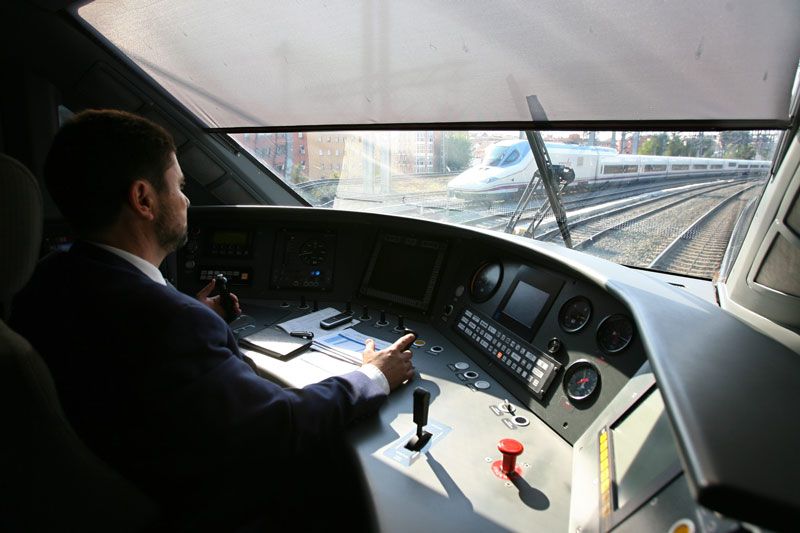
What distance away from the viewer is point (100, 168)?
102 cm

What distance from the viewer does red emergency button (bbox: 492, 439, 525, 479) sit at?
0.96 meters

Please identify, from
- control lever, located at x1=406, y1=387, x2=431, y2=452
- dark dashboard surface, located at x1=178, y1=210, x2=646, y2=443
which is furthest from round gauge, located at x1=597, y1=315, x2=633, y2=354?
control lever, located at x1=406, y1=387, x2=431, y2=452

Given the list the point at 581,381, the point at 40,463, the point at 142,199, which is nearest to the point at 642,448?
the point at 581,381

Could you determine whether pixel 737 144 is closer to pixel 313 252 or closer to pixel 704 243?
pixel 704 243

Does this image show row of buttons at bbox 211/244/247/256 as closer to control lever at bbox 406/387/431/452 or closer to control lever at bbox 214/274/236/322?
control lever at bbox 214/274/236/322

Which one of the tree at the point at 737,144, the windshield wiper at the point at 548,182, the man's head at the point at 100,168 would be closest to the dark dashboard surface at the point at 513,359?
the windshield wiper at the point at 548,182

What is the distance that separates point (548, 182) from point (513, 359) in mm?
898

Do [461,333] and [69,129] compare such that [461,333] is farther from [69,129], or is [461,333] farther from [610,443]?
Result: [69,129]

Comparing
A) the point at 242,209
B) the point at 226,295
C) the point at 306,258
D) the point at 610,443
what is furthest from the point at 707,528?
the point at 242,209

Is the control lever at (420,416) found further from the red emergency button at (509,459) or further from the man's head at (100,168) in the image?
the man's head at (100,168)

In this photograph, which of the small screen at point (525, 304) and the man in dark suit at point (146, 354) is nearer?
the man in dark suit at point (146, 354)

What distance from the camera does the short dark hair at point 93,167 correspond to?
1018 mm

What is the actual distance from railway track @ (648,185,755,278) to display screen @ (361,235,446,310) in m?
0.94

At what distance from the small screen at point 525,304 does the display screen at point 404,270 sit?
0.48 meters
